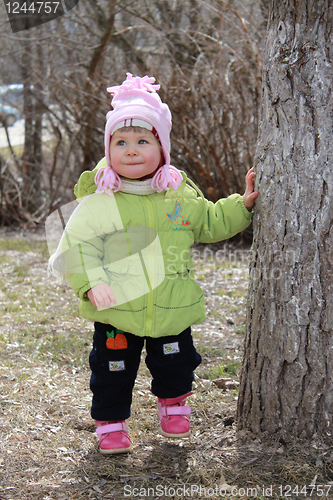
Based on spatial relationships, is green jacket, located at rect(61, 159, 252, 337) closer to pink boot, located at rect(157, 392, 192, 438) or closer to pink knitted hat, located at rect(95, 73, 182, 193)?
pink knitted hat, located at rect(95, 73, 182, 193)

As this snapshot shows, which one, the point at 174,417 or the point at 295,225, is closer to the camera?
the point at 295,225

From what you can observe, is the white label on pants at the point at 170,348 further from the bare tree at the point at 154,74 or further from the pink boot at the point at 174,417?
the bare tree at the point at 154,74

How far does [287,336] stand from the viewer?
1890mm

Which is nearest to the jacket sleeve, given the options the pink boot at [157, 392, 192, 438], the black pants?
the black pants

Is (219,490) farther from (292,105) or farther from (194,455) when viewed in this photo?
(292,105)

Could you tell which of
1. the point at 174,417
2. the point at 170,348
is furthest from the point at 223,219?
the point at 174,417

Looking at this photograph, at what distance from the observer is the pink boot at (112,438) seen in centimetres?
204

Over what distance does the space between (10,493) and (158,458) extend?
0.60 meters

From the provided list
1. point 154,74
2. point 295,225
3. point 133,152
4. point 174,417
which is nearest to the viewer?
point 295,225

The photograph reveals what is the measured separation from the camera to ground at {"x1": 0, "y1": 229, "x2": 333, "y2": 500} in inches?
70.6

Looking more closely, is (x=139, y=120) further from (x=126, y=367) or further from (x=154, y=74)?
(x=154, y=74)

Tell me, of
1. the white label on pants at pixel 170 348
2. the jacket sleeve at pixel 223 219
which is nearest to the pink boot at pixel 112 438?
the white label on pants at pixel 170 348

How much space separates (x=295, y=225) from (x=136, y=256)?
2.16ft

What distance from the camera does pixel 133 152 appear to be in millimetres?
1990
